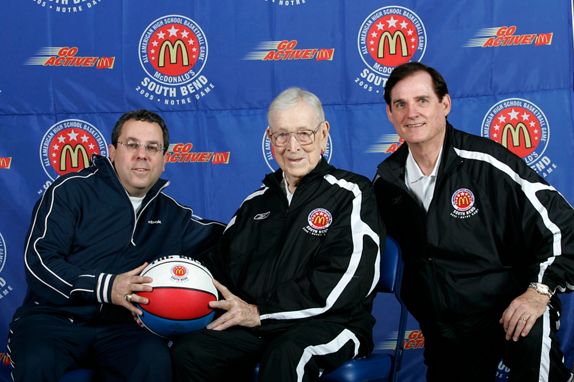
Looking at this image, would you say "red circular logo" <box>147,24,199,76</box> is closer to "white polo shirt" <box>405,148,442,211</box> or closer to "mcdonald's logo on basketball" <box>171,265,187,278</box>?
"white polo shirt" <box>405,148,442,211</box>

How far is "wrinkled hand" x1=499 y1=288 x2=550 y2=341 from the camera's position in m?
A: 2.10

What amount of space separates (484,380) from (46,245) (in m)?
1.61

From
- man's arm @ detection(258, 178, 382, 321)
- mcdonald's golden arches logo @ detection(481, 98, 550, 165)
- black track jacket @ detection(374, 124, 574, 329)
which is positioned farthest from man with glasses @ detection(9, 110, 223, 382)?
mcdonald's golden arches logo @ detection(481, 98, 550, 165)

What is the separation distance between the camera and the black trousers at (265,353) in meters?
1.94

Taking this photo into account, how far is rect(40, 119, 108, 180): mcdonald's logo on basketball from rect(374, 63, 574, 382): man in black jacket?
1.78 metres

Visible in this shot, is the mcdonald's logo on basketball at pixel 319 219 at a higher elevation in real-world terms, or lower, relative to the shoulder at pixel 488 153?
lower

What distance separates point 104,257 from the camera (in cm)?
241

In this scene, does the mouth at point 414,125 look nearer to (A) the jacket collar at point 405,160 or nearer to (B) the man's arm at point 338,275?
(A) the jacket collar at point 405,160

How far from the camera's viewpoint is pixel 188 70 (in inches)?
143

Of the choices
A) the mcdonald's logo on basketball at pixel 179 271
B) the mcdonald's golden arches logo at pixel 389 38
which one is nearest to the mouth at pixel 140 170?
the mcdonald's logo on basketball at pixel 179 271

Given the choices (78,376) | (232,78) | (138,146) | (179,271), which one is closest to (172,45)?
(232,78)

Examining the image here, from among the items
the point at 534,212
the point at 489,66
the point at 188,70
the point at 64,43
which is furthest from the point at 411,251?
the point at 64,43

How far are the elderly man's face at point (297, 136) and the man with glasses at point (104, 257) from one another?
47 cm

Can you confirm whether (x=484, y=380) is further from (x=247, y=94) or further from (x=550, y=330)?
(x=247, y=94)
